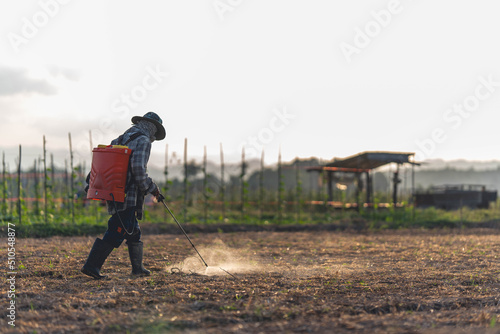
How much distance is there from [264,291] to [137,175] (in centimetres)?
200

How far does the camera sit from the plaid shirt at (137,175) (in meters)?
5.70

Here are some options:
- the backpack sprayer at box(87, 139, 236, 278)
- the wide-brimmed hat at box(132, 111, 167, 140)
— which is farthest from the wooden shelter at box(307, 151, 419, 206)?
the backpack sprayer at box(87, 139, 236, 278)

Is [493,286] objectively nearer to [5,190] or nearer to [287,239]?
[287,239]

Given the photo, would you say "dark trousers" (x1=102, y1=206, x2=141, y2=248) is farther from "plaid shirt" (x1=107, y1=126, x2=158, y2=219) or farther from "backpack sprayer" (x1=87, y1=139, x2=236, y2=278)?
"backpack sprayer" (x1=87, y1=139, x2=236, y2=278)

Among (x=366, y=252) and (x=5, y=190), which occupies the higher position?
(x=5, y=190)

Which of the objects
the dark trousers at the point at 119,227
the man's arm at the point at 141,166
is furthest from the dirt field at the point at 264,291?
the man's arm at the point at 141,166

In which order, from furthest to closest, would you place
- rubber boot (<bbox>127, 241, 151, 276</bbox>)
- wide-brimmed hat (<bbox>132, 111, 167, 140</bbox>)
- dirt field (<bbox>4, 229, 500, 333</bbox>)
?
wide-brimmed hat (<bbox>132, 111, 167, 140</bbox>) < rubber boot (<bbox>127, 241, 151, 276</bbox>) < dirt field (<bbox>4, 229, 500, 333</bbox>)

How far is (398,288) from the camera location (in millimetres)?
5258

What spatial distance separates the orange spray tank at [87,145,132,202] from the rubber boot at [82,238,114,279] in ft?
1.91

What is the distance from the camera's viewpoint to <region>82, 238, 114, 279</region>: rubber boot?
5629 millimetres

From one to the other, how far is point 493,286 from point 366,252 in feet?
10.5

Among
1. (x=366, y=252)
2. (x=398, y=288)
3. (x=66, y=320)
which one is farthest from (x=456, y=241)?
(x=66, y=320)

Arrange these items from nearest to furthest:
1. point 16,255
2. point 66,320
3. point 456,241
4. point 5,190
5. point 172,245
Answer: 1. point 66,320
2. point 16,255
3. point 172,245
4. point 456,241
5. point 5,190

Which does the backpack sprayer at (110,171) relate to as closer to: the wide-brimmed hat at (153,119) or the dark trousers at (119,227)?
the dark trousers at (119,227)
